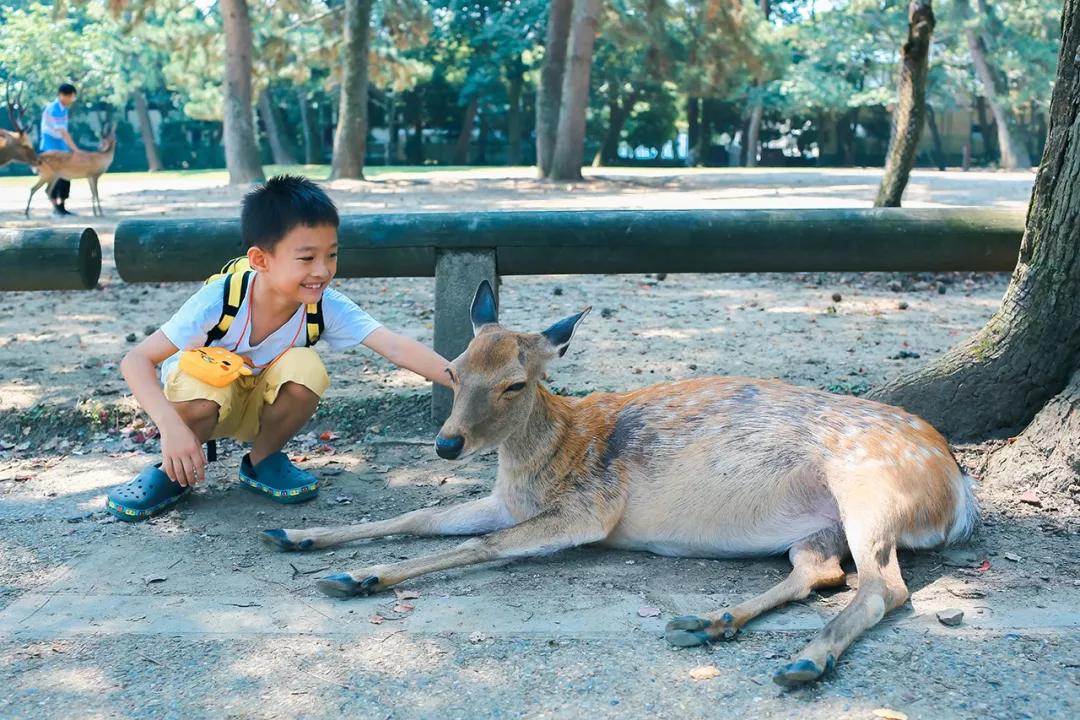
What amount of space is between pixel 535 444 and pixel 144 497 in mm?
1543

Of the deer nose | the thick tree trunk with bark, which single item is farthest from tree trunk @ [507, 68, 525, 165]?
the deer nose

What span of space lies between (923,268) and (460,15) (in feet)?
118

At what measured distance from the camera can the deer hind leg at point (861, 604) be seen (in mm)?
2887

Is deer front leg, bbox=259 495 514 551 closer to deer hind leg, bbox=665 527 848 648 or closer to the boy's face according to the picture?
the boy's face

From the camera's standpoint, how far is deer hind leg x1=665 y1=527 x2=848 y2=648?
3164 millimetres

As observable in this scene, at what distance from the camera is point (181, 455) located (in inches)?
149

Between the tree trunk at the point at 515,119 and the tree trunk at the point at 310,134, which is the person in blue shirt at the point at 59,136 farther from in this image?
A: the tree trunk at the point at 310,134

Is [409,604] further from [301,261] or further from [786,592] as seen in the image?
[301,261]

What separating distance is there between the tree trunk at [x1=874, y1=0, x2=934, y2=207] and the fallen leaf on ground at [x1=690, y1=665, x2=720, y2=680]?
7424 mm

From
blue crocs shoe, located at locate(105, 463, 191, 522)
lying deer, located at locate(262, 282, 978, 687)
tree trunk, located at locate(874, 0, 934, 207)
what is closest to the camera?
lying deer, located at locate(262, 282, 978, 687)

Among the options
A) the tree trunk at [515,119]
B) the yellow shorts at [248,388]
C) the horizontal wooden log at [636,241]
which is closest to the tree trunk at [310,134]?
the tree trunk at [515,119]

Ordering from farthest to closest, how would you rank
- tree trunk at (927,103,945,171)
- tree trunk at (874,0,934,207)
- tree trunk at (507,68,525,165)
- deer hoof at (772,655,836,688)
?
tree trunk at (507,68,525,165), tree trunk at (927,103,945,171), tree trunk at (874,0,934,207), deer hoof at (772,655,836,688)

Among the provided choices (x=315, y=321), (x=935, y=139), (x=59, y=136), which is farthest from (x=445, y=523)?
(x=935, y=139)

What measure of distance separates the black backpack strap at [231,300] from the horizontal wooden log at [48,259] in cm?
129
